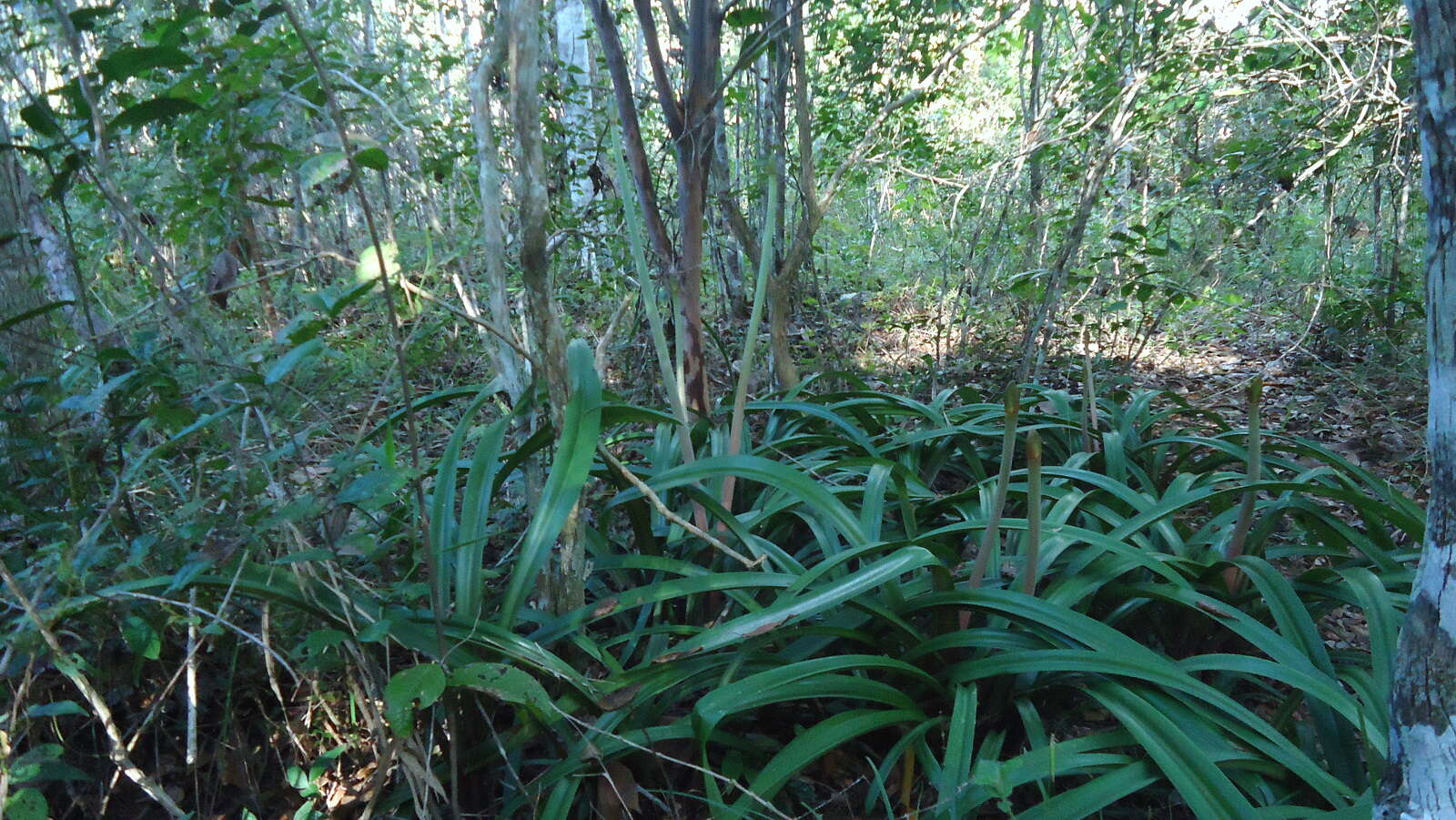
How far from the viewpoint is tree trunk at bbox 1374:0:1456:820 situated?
2.94 ft

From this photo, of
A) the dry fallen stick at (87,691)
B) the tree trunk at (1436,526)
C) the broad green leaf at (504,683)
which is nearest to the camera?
the tree trunk at (1436,526)

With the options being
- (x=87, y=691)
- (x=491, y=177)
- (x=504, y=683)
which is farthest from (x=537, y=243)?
(x=87, y=691)

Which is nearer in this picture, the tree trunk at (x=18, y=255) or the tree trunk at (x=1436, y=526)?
the tree trunk at (x=1436, y=526)

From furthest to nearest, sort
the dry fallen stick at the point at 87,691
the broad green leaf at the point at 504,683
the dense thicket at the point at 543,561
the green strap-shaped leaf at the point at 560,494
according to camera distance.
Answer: the green strap-shaped leaf at the point at 560,494 < the dense thicket at the point at 543,561 < the broad green leaf at the point at 504,683 < the dry fallen stick at the point at 87,691

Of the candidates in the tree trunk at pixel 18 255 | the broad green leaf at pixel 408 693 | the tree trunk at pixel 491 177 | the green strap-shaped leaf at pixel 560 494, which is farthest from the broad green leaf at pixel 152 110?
the broad green leaf at pixel 408 693

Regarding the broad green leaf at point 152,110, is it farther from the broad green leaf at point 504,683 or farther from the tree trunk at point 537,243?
the broad green leaf at point 504,683

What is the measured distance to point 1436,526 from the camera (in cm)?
97

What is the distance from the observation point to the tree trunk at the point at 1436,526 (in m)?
0.90

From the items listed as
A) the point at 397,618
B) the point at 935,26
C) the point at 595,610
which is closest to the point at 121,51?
the point at 397,618

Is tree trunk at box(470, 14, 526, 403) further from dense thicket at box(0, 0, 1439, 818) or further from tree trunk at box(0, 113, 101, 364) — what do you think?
tree trunk at box(0, 113, 101, 364)

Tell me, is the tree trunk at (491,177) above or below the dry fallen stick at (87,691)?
above

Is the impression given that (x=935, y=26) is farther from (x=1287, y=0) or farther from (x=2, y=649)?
(x=2, y=649)

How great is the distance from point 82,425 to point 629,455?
1377 millimetres

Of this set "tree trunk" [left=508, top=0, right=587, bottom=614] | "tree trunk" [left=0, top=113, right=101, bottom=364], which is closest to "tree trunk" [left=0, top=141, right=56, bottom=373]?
"tree trunk" [left=0, top=113, right=101, bottom=364]
